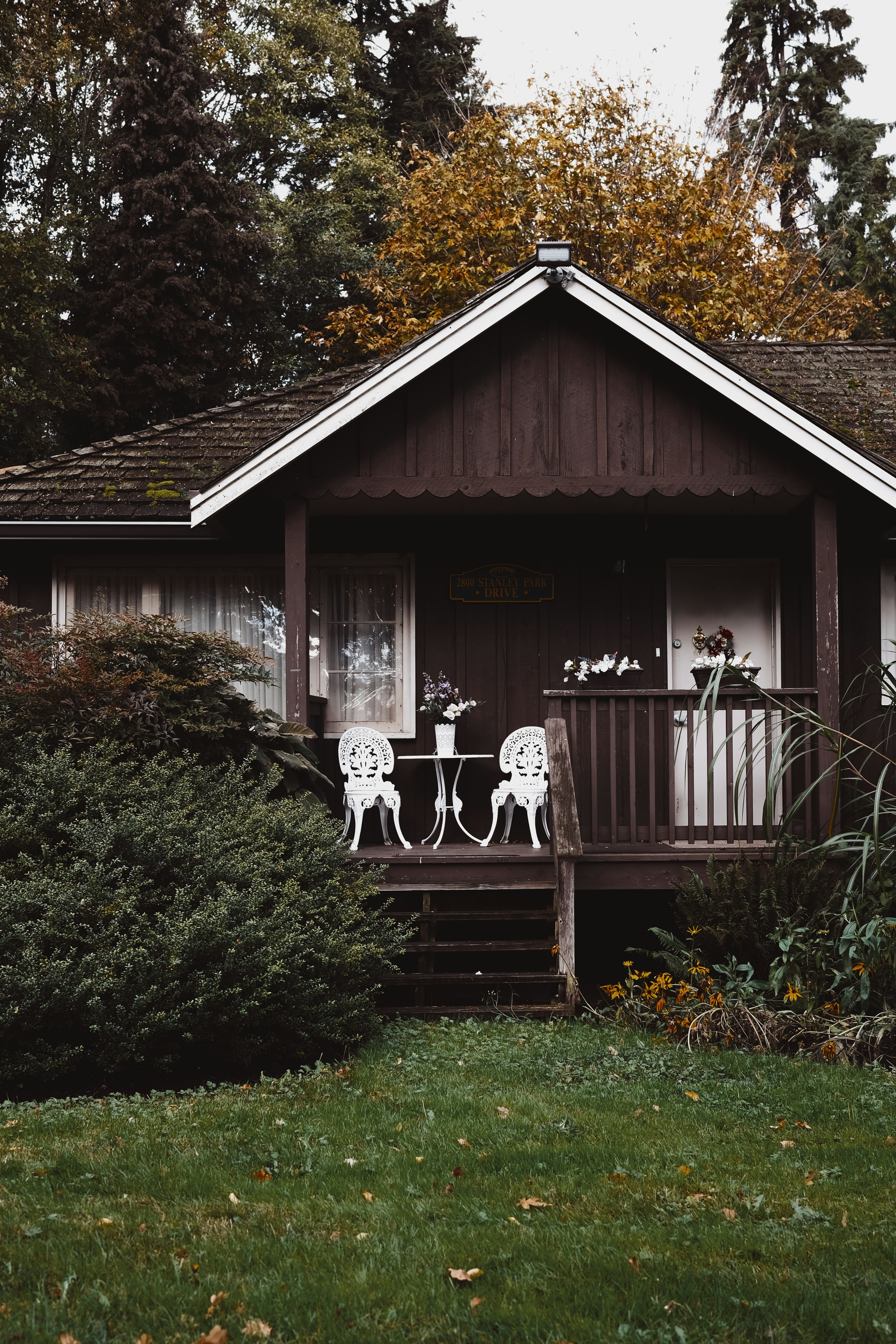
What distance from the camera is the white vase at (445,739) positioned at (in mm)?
9617

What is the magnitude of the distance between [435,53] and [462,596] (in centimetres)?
2309

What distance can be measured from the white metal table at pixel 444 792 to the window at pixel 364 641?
50 centimetres

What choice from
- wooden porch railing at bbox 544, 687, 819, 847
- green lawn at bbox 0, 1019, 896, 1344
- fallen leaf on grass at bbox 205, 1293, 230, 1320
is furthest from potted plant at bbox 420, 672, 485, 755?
fallen leaf on grass at bbox 205, 1293, 230, 1320

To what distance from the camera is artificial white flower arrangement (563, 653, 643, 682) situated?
9797 mm

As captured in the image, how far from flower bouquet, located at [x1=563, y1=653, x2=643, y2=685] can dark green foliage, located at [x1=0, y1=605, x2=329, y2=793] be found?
9.10 ft

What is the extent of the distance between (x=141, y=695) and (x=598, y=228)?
17.8 meters

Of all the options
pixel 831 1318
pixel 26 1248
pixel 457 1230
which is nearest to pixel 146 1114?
pixel 26 1248

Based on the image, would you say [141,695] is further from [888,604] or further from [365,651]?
[888,604]

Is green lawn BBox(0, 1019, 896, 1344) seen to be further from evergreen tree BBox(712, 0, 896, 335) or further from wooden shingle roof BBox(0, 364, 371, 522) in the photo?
evergreen tree BBox(712, 0, 896, 335)

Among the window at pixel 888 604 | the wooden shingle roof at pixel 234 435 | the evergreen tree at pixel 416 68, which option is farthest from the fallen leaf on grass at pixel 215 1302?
the evergreen tree at pixel 416 68

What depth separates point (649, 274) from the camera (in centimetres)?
2039

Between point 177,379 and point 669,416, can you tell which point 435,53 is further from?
point 669,416

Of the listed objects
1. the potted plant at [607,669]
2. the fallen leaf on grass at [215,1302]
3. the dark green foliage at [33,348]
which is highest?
the dark green foliage at [33,348]

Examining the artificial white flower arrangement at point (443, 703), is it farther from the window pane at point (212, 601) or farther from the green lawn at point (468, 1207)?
the green lawn at point (468, 1207)
